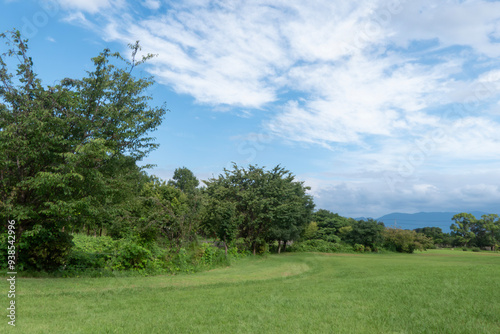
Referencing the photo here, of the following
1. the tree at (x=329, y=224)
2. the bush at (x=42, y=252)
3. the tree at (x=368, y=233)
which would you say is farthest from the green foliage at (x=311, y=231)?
the bush at (x=42, y=252)

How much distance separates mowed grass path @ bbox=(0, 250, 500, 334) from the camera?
5.88 meters

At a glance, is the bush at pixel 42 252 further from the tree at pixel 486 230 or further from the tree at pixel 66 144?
the tree at pixel 486 230

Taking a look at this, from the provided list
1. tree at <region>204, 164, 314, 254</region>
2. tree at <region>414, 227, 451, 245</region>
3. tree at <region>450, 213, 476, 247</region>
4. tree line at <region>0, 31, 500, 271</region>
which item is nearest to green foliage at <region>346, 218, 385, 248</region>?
tree at <region>204, 164, 314, 254</region>

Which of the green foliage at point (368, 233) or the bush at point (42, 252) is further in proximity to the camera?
the green foliage at point (368, 233)

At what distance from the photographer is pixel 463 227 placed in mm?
53906

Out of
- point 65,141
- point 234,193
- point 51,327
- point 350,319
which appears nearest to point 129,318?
point 51,327

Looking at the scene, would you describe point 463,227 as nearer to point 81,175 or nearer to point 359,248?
point 359,248

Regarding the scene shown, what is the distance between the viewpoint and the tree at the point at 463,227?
5147cm

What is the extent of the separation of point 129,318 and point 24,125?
793cm

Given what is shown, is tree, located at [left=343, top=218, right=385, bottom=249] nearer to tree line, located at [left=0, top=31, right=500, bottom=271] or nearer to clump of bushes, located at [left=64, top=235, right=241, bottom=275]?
tree line, located at [left=0, top=31, right=500, bottom=271]

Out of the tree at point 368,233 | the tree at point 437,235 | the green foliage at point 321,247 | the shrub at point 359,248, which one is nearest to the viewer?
the green foliage at point 321,247

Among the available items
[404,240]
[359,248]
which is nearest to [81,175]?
[359,248]

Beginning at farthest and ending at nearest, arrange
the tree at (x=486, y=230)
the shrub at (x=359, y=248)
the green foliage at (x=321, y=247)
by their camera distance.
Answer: the tree at (x=486, y=230), the shrub at (x=359, y=248), the green foliage at (x=321, y=247)

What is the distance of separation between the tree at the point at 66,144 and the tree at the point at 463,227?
55063 mm
